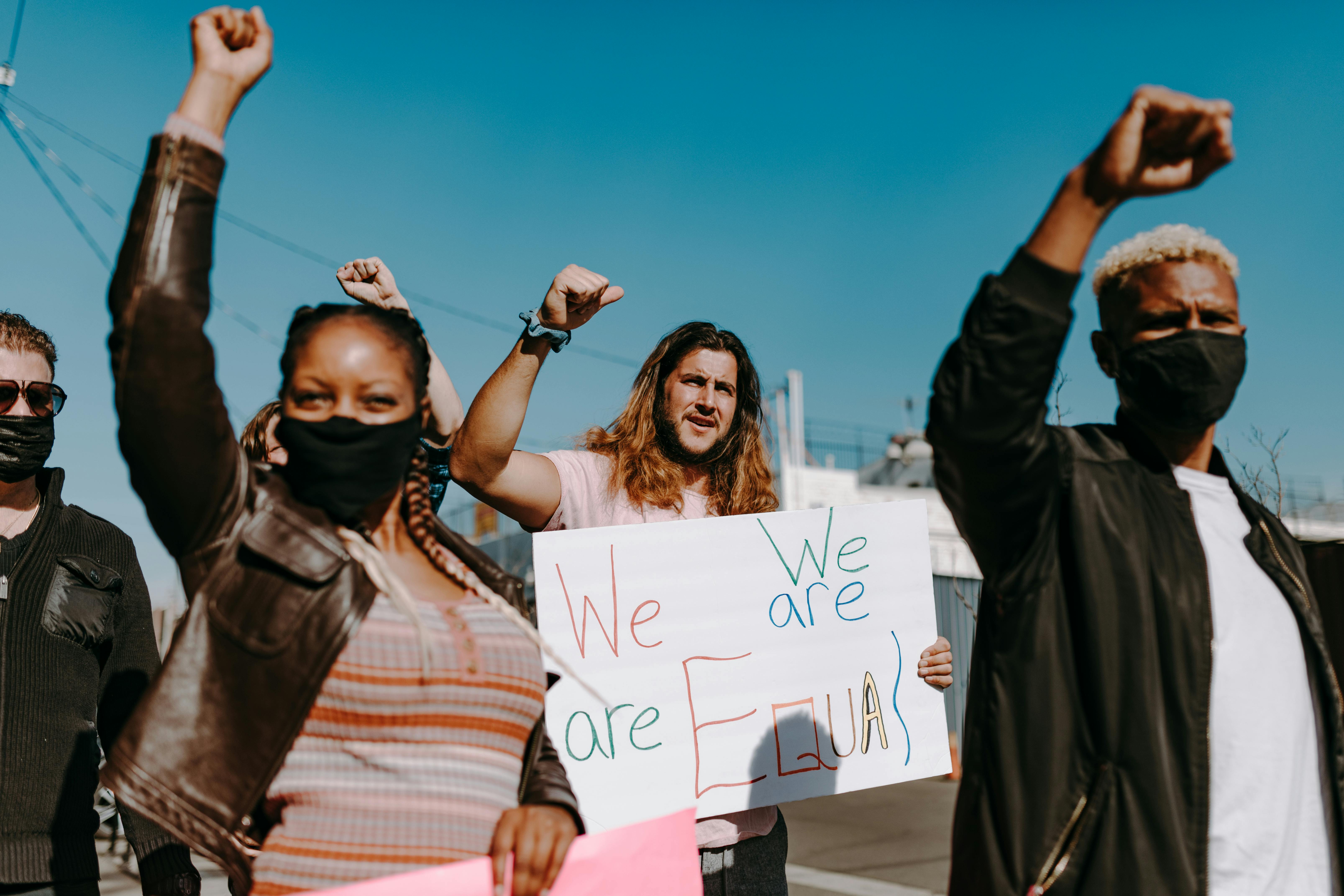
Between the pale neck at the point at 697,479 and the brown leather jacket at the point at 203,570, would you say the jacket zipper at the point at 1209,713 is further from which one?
the pale neck at the point at 697,479

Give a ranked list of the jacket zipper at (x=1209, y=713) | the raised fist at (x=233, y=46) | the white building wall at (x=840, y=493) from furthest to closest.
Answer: the white building wall at (x=840, y=493), the jacket zipper at (x=1209, y=713), the raised fist at (x=233, y=46)

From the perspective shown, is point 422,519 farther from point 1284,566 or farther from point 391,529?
point 1284,566

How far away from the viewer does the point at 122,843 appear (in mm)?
7703

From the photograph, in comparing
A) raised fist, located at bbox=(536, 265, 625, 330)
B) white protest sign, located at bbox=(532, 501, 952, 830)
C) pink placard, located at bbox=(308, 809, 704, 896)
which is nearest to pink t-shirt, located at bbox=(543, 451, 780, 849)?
white protest sign, located at bbox=(532, 501, 952, 830)

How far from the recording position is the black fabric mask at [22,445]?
2381 millimetres

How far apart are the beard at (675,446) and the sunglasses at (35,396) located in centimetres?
155

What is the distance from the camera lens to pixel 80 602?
2449 mm

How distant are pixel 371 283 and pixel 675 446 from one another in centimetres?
95

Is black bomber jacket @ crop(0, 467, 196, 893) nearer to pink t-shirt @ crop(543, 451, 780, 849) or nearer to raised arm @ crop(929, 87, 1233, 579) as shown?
pink t-shirt @ crop(543, 451, 780, 849)

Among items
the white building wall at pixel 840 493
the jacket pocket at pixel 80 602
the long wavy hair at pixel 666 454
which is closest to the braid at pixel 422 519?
the long wavy hair at pixel 666 454

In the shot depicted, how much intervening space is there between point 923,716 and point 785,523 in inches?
26.9

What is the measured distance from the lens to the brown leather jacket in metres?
1.33

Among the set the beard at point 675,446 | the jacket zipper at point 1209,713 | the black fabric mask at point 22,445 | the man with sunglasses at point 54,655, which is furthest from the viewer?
the beard at point 675,446

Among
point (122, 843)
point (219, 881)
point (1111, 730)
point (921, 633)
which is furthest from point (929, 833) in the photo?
point (1111, 730)
